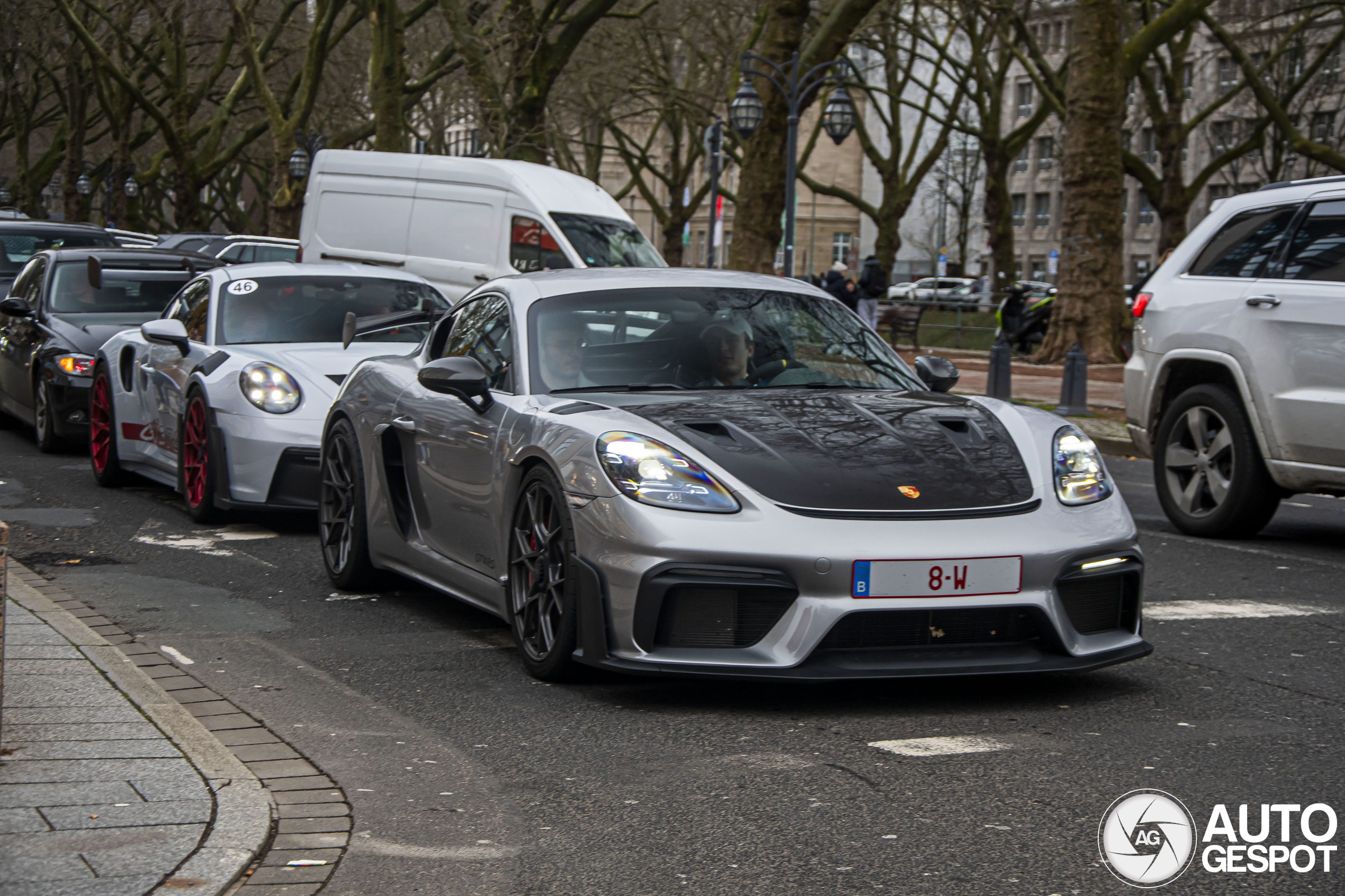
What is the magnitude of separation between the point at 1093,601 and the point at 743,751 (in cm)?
130

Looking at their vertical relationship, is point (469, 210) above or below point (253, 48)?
below

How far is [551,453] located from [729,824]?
1750 mm

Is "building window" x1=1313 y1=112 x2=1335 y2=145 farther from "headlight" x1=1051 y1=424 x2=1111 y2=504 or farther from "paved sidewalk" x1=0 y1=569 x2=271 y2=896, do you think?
"paved sidewalk" x1=0 y1=569 x2=271 y2=896

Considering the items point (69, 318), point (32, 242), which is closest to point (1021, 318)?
point (32, 242)

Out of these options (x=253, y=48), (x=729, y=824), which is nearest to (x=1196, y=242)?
(x=729, y=824)

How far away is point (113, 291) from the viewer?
13477mm

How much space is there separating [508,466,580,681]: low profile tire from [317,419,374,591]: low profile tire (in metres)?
1.60

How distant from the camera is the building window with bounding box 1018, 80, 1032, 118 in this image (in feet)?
324

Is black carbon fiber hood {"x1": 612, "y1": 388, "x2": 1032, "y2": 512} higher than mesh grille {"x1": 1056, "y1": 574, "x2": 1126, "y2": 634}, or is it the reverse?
black carbon fiber hood {"x1": 612, "y1": 388, "x2": 1032, "y2": 512}

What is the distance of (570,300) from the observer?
6.24 m

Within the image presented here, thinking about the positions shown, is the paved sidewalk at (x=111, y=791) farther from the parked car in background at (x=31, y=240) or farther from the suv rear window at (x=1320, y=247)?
the parked car in background at (x=31, y=240)

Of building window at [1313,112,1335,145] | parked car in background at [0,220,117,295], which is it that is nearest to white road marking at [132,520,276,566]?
parked car in background at [0,220,117,295]

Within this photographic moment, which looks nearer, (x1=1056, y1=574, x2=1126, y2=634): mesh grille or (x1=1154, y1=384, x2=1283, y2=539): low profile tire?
(x1=1056, y1=574, x2=1126, y2=634): mesh grille

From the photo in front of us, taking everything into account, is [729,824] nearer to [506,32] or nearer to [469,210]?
[469,210]
